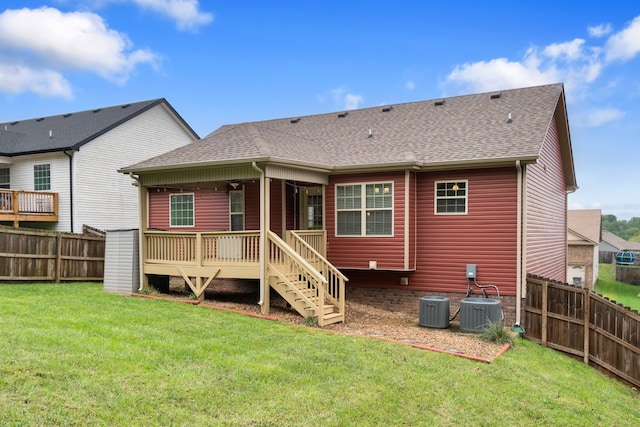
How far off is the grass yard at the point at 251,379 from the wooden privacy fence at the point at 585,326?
1044mm

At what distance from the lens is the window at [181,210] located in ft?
55.5

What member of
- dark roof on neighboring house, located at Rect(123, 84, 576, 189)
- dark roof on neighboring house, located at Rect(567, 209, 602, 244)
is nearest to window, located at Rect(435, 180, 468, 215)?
dark roof on neighboring house, located at Rect(123, 84, 576, 189)

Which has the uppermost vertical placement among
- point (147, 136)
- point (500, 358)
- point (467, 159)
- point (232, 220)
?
point (147, 136)

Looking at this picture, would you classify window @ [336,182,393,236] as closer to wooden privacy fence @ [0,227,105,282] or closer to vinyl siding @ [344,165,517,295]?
vinyl siding @ [344,165,517,295]

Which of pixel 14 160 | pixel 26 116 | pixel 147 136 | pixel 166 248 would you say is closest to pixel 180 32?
pixel 147 136

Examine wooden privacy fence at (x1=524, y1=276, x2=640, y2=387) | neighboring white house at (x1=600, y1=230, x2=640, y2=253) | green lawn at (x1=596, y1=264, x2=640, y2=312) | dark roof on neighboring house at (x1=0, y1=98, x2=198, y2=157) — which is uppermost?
dark roof on neighboring house at (x1=0, y1=98, x2=198, y2=157)

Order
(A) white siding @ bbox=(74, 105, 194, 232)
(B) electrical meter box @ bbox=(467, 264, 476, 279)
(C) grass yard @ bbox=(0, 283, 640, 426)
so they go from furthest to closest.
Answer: (A) white siding @ bbox=(74, 105, 194, 232)
(B) electrical meter box @ bbox=(467, 264, 476, 279)
(C) grass yard @ bbox=(0, 283, 640, 426)

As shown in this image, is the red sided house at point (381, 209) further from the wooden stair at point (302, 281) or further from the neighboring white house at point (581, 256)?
the neighboring white house at point (581, 256)

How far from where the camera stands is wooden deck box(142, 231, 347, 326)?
1039 cm

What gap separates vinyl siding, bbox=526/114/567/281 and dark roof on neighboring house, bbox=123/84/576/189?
0.98m

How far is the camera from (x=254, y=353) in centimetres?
738

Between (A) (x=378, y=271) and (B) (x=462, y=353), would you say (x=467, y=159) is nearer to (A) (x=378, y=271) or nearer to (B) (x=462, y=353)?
(A) (x=378, y=271)

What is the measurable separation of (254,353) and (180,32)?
55.1ft

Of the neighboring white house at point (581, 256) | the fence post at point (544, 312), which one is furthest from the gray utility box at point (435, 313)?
the neighboring white house at point (581, 256)
